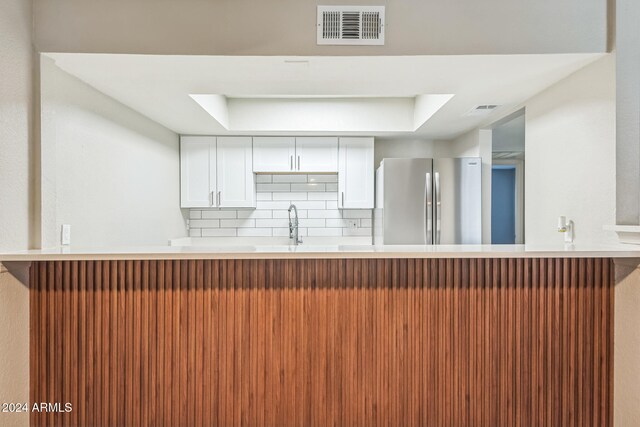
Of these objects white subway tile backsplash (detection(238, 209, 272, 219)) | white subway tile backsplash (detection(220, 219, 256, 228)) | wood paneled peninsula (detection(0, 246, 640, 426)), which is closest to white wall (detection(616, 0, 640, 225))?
wood paneled peninsula (detection(0, 246, 640, 426))

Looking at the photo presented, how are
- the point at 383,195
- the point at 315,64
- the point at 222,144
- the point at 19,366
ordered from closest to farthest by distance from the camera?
the point at 19,366 < the point at 315,64 < the point at 383,195 < the point at 222,144

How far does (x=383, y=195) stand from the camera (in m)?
3.25

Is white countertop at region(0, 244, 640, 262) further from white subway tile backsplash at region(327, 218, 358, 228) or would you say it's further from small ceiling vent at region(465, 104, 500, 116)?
white subway tile backsplash at region(327, 218, 358, 228)

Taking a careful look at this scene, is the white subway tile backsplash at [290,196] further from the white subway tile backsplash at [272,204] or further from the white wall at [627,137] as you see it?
the white wall at [627,137]

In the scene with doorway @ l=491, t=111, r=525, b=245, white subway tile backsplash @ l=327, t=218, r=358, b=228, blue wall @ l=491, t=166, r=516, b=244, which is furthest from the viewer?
blue wall @ l=491, t=166, r=516, b=244

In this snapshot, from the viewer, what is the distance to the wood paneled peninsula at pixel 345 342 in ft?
5.58

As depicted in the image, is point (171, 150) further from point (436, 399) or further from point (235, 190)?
point (436, 399)

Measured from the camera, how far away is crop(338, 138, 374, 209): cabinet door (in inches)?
146

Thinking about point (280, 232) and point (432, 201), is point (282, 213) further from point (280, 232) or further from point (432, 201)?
point (432, 201)

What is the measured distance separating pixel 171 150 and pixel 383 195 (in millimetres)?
2069

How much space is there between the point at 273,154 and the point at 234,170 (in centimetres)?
44

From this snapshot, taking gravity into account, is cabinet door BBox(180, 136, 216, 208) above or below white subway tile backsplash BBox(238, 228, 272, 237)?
above

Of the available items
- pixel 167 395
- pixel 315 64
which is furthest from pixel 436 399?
pixel 315 64

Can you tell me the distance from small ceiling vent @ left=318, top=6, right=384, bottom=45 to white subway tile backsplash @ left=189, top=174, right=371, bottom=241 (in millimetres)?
2238
